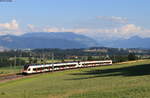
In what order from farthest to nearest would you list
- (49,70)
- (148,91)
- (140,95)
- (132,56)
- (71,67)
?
(132,56), (71,67), (49,70), (148,91), (140,95)

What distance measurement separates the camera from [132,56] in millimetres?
180500

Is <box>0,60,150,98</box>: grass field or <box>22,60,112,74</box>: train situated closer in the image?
<box>0,60,150,98</box>: grass field

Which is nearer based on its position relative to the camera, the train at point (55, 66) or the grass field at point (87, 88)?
the grass field at point (87, 88)

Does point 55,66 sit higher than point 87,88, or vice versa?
point 55,66

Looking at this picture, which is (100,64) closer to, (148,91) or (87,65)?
(87,65)

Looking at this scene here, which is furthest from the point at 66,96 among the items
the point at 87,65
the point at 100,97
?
the point at 87,65

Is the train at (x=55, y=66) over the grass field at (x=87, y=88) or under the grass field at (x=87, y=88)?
A: over

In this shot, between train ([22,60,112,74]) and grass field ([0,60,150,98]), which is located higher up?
train ([22,60,112,74])

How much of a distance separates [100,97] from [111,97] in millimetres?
1073

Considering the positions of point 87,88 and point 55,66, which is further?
point 55,66

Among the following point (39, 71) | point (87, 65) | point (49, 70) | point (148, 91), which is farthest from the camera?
point (87, 65)

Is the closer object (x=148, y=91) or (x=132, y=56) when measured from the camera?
(x=148, y=91)

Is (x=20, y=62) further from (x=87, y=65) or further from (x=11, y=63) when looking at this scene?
(x=87, y=65)

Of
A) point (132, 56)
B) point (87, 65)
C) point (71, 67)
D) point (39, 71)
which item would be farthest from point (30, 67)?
point (132, 56)
